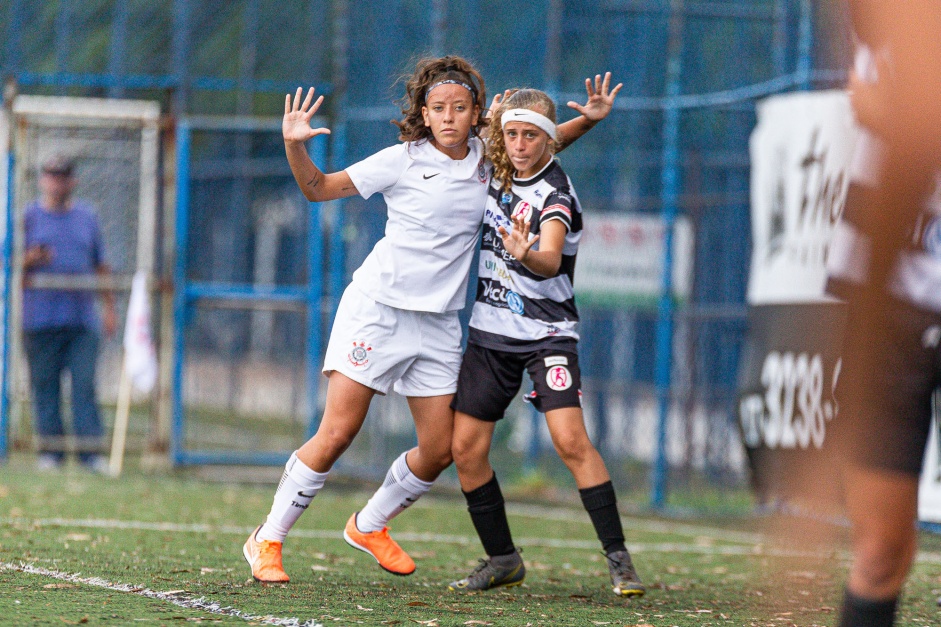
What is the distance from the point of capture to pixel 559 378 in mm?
5270

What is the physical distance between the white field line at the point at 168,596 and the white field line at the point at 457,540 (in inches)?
62.5

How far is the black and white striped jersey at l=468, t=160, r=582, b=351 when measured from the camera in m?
5.32

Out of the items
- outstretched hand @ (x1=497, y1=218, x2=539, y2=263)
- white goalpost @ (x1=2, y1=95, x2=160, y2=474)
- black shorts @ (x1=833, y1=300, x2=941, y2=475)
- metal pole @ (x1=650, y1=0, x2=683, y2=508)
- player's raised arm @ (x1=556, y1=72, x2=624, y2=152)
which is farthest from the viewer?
white goalpost @ (x1=2, y1=95, x2=160, y2=474)

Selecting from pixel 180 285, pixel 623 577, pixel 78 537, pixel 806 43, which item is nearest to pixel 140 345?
pixel 180 285

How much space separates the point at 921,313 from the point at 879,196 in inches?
12.9

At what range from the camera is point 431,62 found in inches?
212

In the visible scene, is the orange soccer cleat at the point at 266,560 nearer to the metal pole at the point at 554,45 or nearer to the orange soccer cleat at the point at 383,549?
the orange soccer cleat at the point at 383,549

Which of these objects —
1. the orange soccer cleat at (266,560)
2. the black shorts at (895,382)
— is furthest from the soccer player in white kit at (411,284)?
the black shorts at (895,382)

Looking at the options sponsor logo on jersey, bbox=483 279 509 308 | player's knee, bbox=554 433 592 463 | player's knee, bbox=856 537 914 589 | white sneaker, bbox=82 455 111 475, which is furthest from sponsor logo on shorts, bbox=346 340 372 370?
white sneaker, bbox=82 455 111 475

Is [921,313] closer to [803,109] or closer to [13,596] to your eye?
[13,596]

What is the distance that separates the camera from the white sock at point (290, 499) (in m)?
5.34

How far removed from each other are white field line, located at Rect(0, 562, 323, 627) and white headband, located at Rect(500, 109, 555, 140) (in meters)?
1.96

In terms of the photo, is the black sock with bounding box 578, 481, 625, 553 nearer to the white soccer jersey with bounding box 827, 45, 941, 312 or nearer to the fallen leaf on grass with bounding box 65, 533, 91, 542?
the white soccer jersey with bounding box 827, 45, 941, 312

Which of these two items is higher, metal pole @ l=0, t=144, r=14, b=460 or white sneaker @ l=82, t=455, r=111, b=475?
metal pole @ l=0, t=144, r=14, b=460
